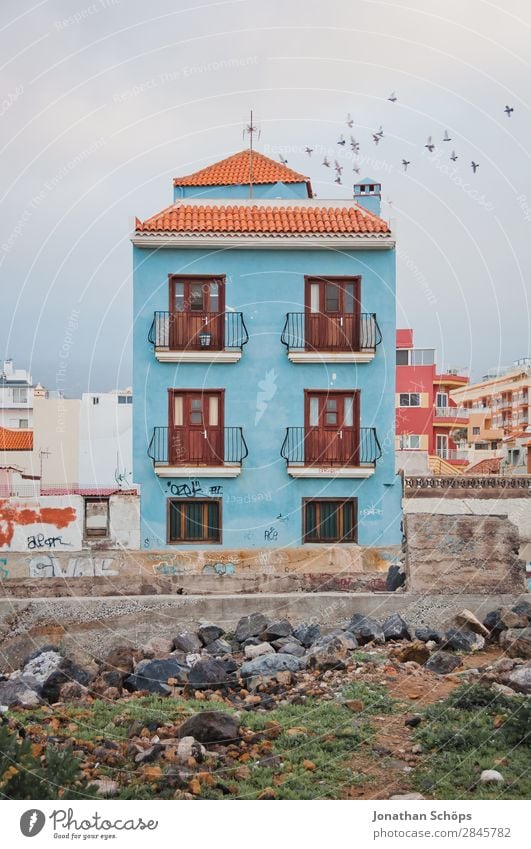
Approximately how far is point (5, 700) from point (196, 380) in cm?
1163

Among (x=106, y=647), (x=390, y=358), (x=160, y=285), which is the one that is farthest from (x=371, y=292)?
(x=106, y=647)

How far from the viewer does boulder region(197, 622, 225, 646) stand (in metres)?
9.92

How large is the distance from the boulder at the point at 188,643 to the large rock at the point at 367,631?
185cm

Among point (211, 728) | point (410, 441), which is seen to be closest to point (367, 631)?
point (211, 728)

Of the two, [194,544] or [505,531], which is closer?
[505,531]

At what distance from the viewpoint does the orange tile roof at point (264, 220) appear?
19.0m

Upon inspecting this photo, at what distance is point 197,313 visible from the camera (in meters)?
19.0

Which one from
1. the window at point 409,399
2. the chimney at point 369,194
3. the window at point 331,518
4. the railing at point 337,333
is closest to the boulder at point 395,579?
the window at point 331,518

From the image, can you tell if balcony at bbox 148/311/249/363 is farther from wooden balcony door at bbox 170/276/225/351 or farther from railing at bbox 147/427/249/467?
railing at bbox 147/427/249/467

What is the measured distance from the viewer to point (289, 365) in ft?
63.6

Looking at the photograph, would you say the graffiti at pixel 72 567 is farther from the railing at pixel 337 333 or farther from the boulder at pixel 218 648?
the railing at pixel 337 333

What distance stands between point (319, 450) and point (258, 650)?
10160 millimetres

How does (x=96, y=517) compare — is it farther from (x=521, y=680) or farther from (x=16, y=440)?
(x=521, y=680)

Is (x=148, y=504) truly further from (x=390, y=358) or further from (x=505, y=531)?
(x=505, y=531)
